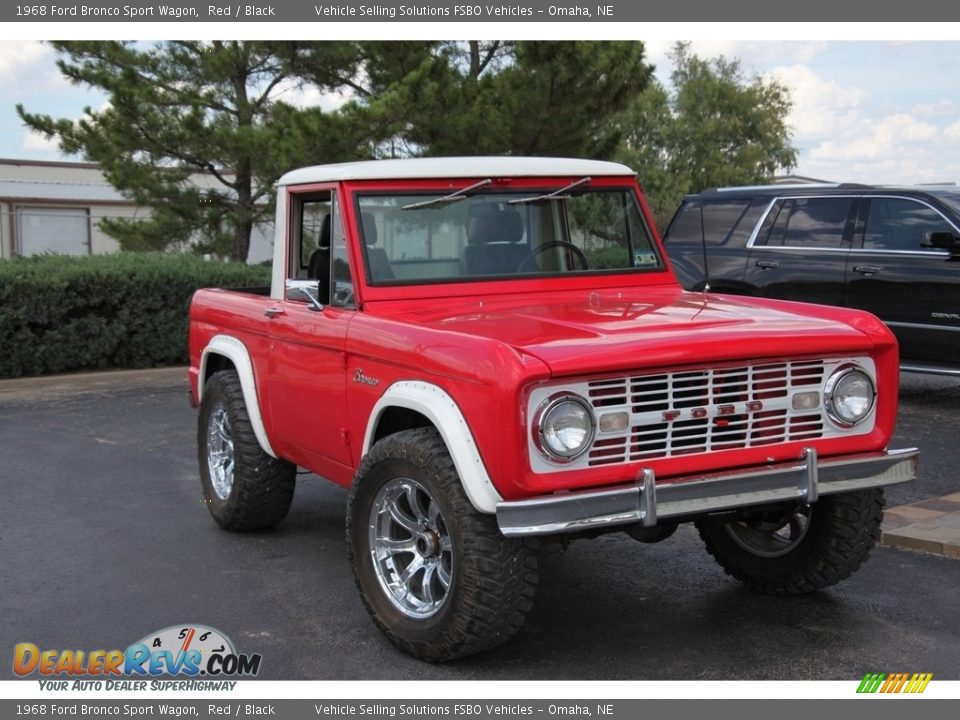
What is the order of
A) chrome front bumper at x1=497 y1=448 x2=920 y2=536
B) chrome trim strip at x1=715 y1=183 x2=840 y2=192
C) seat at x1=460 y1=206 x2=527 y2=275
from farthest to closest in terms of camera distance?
chrome trim strip at x1=715 y1=183 x2=840 y2=192 < seat at x1=460 y1=206 x2=527 y2=275 < chrome front bumper at x1=497 y1=448 x2=920 y2=536

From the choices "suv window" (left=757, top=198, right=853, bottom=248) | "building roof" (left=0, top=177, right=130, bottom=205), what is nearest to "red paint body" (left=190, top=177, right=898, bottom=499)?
"suv window" (left=757, top=198, right=853, bottom=248)

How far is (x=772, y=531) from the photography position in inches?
214

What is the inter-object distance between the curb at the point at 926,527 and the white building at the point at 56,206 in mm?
29075

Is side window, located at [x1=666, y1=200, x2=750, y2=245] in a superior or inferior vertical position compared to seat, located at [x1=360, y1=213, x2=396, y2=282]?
superior

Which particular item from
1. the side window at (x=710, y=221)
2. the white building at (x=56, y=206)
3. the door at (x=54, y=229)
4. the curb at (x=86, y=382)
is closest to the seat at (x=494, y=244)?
the side window at (x=710, y=221)

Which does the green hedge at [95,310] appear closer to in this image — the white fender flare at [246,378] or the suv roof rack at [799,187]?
the suv roof rack at [799,187]

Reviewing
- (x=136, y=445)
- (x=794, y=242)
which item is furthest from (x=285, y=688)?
(x=794, y=242)

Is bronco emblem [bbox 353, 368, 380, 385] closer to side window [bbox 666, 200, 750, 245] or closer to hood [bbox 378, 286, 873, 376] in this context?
hood [bbox 378, 286, 873, 376]

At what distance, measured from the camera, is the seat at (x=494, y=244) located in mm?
5703

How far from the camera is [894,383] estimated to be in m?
4.81

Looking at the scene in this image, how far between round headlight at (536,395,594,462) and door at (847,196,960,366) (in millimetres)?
6831

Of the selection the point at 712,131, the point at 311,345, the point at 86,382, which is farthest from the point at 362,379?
the point at 712,131

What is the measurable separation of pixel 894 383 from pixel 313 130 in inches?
503

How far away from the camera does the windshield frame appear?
18.1ft
